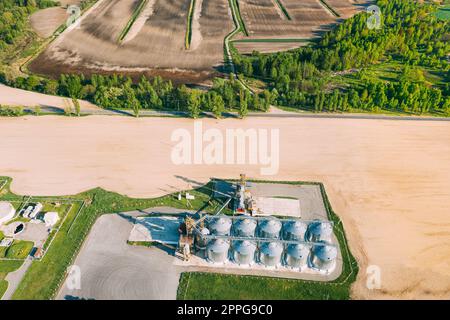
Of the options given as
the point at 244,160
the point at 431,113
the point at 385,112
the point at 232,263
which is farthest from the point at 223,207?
the point at 431,113

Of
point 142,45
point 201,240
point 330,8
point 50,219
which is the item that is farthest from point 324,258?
point 330,8

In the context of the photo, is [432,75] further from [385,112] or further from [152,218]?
[152,218]

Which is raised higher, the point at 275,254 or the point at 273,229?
the point at 273,229

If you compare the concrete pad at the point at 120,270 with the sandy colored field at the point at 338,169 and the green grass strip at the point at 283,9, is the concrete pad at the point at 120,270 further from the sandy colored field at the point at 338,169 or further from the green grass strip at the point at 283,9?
the green grass strip at the point at 283,9

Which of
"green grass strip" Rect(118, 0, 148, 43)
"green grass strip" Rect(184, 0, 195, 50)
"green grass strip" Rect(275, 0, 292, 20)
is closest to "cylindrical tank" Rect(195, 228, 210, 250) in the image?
"green grass strip" Rect(184, 0, 195, 50)

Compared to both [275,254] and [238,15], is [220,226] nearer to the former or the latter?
[275,254]

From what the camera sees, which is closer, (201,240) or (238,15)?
(201,240)

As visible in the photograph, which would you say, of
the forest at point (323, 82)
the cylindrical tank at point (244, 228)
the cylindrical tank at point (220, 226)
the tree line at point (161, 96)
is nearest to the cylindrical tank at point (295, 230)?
the cylindrical tank at point (244, 228)
